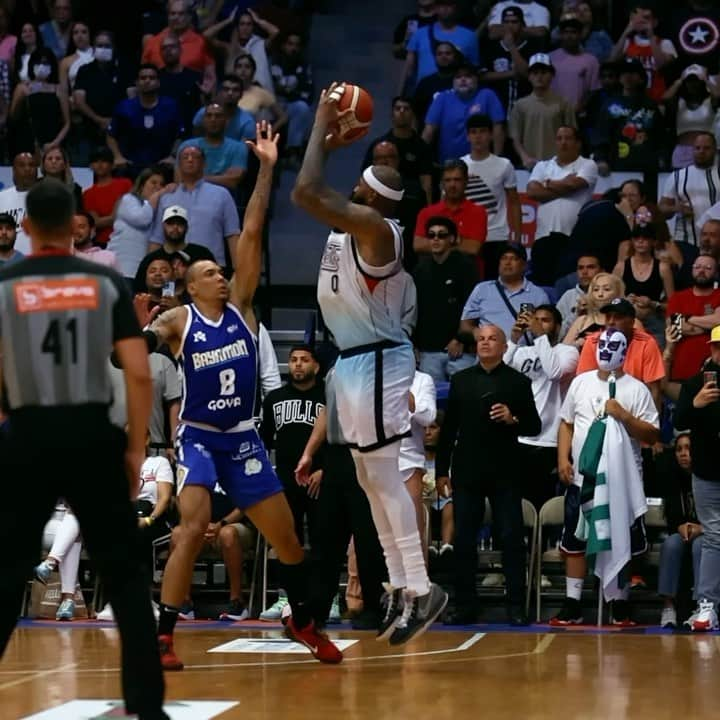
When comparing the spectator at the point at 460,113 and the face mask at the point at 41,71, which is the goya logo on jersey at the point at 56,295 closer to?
the spectator at the point at 460,113

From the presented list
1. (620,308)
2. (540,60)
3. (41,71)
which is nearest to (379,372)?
(620,308)

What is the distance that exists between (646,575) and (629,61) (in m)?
6.25

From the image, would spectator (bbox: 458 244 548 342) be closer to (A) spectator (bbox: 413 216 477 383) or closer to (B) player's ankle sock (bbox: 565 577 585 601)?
(A) spectator (bbox: 413 216 477 383)

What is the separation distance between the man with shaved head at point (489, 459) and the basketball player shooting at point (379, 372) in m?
3.48

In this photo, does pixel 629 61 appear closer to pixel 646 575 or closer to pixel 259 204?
pixel 646 575

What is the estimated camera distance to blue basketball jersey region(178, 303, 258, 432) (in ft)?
29.5

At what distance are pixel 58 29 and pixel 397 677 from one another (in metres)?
12.0

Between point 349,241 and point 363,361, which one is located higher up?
point 349,241

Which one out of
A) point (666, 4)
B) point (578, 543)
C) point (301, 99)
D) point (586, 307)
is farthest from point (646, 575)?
point (666, 4)

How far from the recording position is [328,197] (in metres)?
8.35

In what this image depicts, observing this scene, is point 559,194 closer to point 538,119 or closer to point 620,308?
point 538,119

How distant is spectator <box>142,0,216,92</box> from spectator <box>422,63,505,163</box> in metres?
2.84

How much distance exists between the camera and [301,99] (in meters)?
18.2

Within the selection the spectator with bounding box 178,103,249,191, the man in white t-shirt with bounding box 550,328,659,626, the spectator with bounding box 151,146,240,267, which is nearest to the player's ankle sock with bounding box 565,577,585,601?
the man in white t-shirt with bounding box 550,328,659,626
